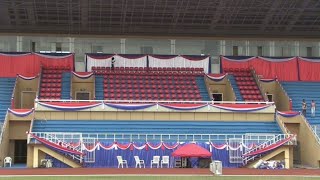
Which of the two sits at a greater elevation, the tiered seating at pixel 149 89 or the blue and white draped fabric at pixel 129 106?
the tiered seating at pixel 149 89

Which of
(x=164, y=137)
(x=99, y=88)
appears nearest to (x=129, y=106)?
(x=164, y=137)

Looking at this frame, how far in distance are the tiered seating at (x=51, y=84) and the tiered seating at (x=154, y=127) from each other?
5356 mm

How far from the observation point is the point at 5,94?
4659cm

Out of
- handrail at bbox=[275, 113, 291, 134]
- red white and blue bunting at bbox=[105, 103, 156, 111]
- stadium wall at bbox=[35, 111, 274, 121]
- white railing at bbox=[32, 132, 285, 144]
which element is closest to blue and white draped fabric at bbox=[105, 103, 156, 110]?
red white and blue bunting at bbox=[105, 103, 156, 111]

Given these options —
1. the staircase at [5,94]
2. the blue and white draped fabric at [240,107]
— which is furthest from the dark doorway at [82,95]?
the blue and white draped fabric at [240,107]

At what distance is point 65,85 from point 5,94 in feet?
16.1

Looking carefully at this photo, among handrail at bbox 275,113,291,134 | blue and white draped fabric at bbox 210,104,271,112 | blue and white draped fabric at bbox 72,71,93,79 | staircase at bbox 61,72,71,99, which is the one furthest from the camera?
blue and white draped fabric at bbox 72,71,93,79

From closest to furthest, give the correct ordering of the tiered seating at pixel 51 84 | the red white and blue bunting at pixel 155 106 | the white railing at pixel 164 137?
the white railing at pixel 164 137, the red white and blue bunting at pixel 155 106, the tiered seating at pixel 51 84

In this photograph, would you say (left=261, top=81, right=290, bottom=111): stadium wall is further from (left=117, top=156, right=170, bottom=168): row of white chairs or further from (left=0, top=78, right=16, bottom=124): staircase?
(left=0, top=78, right=16, bottom=124): staircase

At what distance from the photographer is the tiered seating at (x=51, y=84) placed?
45406 millimetres

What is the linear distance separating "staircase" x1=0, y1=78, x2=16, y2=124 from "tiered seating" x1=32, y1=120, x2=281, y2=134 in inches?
200

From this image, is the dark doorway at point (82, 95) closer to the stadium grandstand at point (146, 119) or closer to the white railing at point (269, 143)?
the stadium grandstand at point (146, 119)

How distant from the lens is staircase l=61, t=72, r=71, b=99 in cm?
4644

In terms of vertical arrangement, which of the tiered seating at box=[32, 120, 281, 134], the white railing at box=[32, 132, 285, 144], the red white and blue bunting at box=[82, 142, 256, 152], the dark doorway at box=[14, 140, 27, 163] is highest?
the tiered seating at box=[32, 120, 281, 134]
